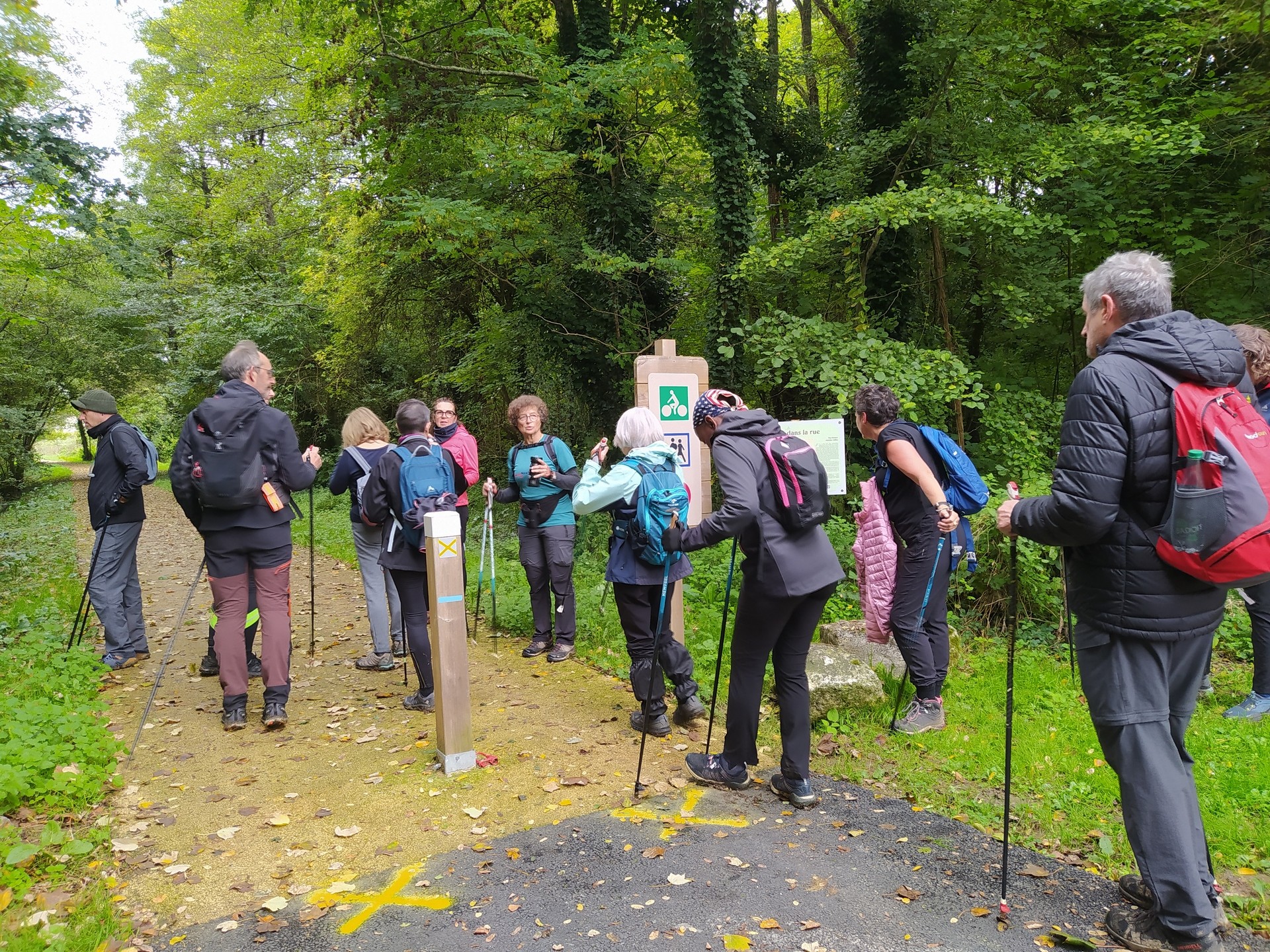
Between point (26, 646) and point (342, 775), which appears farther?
point (26, 646)

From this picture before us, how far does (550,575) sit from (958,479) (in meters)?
3.46

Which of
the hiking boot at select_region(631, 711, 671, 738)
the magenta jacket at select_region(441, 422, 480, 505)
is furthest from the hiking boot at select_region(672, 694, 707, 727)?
the magenta jacket at select_region(441, 422, 480, 505)

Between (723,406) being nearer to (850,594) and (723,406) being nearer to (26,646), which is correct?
(850,594)

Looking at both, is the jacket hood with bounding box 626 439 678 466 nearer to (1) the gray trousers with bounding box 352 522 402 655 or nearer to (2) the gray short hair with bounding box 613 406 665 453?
(2) the gray short hair with bounding box 613 406 665 453

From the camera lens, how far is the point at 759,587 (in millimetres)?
3764

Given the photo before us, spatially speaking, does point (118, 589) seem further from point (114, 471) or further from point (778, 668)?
point (778, 668)

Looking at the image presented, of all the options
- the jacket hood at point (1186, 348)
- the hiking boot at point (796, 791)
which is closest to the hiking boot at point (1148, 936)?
the hiking boot at point (796, 791)

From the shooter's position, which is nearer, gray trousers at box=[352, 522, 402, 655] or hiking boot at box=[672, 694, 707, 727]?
hiking boot at box=[672, 694, 707, 727]

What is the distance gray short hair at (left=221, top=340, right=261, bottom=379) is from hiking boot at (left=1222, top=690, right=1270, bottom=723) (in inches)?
264

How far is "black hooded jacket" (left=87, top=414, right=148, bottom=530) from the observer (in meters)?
6.18

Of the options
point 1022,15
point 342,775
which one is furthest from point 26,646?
point 1022,15

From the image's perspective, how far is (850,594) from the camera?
7570 millimetres

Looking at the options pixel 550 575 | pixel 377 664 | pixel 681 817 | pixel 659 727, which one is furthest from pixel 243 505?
pixel 681 817

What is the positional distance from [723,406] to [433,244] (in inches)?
319
